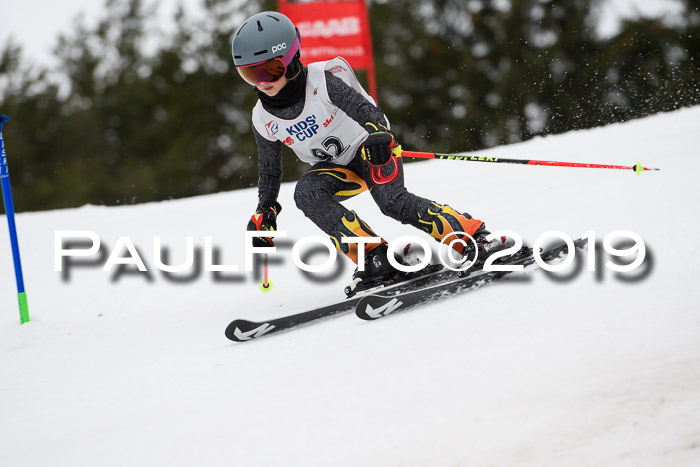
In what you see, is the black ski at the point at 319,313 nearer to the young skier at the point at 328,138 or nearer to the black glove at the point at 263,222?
the young skier at the point at 328,138

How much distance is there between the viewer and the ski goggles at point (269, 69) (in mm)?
3402

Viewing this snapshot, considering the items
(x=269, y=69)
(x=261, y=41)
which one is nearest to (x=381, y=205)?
(x=269, y=69)

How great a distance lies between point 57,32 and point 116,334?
81.7 feet

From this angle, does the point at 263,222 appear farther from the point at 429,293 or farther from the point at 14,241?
the point at 14,241

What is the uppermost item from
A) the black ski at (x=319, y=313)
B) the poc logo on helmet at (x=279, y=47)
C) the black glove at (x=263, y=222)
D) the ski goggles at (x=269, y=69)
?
the poc logo on helmet at (x=279, y=47)

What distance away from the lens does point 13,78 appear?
1016 inches

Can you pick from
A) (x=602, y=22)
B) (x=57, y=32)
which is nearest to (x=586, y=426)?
(x=602, y=22)

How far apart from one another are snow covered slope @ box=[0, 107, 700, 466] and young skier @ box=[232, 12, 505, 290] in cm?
50

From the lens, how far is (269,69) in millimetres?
3410

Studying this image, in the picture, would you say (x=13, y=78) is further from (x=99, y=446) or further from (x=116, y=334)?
(x=99, y=446)

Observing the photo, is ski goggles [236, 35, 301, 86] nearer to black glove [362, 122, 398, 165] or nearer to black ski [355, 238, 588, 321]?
black glove [362, 122, 398, 165]

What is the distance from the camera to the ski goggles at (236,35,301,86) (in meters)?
3.40

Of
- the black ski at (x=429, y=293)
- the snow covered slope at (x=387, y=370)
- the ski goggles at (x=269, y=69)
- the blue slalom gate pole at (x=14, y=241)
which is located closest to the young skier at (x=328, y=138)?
the ski goggles at (x=269, y=69)

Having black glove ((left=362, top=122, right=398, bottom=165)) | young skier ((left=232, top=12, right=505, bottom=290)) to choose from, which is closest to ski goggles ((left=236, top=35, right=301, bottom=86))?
young skier ((left=232, top=12, right=505, bottom=290))
